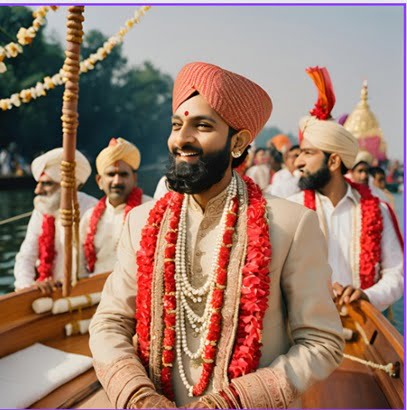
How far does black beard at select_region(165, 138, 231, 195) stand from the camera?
150 cm

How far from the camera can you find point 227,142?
61.1 inches

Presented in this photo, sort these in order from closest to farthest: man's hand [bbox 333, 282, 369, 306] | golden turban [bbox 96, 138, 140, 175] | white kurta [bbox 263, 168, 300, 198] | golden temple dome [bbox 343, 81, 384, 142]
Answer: man's hand [bbox 333, 282, 369, 306]
golden turban [bbox 96, 138, 140, 175]
white kurta [bbox 263, 168, 300, 198]
golden temple dome [bbox 343, 81, 384, 142]

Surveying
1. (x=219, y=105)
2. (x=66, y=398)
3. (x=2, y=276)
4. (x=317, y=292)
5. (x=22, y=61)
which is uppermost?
(x=22, y=61)

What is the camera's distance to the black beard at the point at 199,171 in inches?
59.1

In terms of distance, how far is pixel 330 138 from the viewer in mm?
3297

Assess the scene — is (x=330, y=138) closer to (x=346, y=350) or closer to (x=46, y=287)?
(x=346, y=350)

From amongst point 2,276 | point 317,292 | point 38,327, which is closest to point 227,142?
point 317,292

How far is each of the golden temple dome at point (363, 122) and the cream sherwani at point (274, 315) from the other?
295 inches

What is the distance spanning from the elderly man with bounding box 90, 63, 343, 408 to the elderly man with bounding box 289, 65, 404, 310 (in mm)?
1769

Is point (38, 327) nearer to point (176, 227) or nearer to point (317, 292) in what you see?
point (176, 227)

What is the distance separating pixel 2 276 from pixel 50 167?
6.22 m

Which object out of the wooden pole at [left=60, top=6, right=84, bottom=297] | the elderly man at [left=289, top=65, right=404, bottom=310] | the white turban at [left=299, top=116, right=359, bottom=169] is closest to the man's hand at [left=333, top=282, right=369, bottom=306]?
the elderly man at [left=289, top=65, right=404, bottom=310]

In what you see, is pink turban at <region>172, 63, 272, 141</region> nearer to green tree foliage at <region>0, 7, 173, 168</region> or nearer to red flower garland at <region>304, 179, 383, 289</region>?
red flower garland at <region>304, 179, 383, 289</region>

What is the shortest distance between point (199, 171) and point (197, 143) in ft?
0.30
